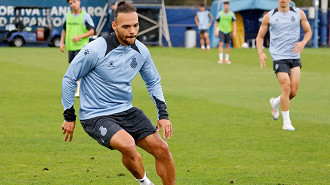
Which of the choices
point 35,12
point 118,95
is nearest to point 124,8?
point 118,95

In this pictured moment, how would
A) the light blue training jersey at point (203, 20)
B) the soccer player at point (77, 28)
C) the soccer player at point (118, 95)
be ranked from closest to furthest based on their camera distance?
the soccer player at point (118, 95), the soccer player at point (77, 28), the light blue training jersey at point (203, 20)

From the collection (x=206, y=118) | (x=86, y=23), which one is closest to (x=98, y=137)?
(x=206, y=118)

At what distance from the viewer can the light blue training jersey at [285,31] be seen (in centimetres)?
1254

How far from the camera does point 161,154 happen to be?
6.81m

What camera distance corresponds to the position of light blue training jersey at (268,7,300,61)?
41.1 ft

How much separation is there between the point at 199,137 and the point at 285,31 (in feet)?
8.30

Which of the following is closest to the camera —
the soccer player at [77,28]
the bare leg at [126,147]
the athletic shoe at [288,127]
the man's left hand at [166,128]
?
the bare leg at [126,147]

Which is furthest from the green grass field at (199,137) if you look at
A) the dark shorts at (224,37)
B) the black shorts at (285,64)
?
the dark shorts at (224,37)

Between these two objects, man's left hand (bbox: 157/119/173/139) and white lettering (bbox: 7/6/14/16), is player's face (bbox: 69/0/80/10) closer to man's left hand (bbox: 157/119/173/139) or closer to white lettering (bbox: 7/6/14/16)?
man's left hand (bbox: 157/119/173/139)

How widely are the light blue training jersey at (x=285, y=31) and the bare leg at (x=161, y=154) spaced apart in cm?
603

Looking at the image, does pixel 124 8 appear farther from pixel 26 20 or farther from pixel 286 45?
pixel 26 20

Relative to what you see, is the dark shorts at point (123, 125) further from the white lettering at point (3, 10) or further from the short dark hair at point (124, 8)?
the white lettering at point (3, 10)

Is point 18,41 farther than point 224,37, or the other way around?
point 18,41

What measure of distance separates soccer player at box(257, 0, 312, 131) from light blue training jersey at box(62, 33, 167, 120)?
19.0 ft
